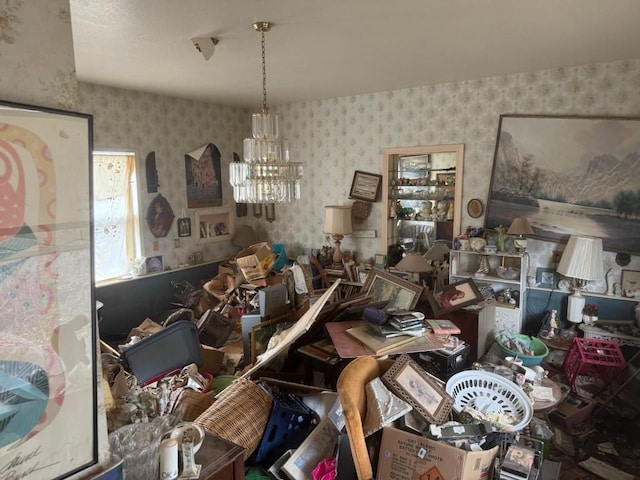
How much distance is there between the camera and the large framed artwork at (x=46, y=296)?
99 centimetres

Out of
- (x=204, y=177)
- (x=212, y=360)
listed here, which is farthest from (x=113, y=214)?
(x=212, y=360)

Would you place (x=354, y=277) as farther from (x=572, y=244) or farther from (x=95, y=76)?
(x=95, y=76)

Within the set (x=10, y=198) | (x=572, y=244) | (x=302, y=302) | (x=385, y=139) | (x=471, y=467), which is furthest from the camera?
(x=385, y=139)

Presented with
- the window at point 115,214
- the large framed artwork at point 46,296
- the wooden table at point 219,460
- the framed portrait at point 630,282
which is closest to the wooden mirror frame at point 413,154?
the framed portrait at point 630,282

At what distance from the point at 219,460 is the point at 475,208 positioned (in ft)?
12.1

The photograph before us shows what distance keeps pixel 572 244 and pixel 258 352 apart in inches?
111

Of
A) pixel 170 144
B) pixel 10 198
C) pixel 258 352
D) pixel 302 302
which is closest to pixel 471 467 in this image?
pixel 258 352

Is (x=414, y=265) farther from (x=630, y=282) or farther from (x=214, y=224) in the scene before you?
(x=214, y=224)

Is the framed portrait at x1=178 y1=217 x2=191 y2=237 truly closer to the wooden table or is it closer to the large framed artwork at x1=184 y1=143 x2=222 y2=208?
the large framed artwork at x1=184 y1=143 x2=222 y2=208

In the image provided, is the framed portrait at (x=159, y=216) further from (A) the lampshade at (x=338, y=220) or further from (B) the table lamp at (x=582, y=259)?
(B) the table lamp at (x=582, y=259)

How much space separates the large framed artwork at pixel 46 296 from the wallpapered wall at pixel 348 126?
3696mm

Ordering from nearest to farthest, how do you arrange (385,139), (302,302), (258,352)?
(258,352), (302,302), (385,139)

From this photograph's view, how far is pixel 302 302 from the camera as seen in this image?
3.21 metres

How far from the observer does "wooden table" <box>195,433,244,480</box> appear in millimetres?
1323
